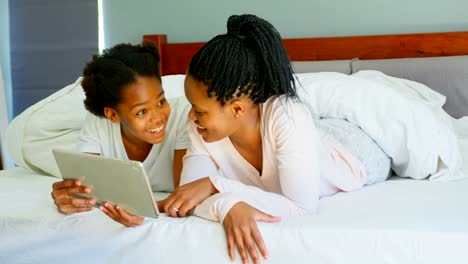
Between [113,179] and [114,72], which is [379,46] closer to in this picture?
[114,72]

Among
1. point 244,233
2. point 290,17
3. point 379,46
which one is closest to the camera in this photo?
point 244,233

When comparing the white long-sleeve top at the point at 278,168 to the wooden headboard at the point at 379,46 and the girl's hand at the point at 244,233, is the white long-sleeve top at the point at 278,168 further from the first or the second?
the wooden headboard at the point at 379,46

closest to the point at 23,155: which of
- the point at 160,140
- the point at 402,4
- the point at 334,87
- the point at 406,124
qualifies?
the point at 160,140

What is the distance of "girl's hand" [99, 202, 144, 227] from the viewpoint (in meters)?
1.15

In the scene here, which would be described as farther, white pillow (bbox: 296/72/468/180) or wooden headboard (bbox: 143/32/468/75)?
wooden headboard (bbox: 143/32/468/75)

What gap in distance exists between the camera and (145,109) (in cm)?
142

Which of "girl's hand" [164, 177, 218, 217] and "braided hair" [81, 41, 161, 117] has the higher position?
"braided hair" [81, 41, 161, 117]

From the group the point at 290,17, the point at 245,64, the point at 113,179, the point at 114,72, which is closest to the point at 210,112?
the point at 245,64

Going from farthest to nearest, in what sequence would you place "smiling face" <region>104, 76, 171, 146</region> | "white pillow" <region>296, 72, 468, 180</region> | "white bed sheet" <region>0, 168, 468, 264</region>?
"white pillow" <region>296, 72, 468, 180</region>, "smiling face" <region>104, 76, 171, 146</region>, "white bed sheet" <region>0, 168, 468, 264</region>

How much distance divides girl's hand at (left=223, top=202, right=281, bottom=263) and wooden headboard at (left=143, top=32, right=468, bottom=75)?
156 centimetres

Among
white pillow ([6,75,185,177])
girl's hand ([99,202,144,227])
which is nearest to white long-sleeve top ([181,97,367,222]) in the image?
girl's hand ([99,202,144,227])

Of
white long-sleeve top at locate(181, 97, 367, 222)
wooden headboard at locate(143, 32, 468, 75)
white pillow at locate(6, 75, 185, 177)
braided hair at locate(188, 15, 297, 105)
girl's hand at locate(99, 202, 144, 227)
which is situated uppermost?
braided hair at locate(188, 15, 297, 105)

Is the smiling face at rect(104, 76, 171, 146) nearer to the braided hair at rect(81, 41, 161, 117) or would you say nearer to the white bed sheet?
the braided hair at rect(81, 41, 161, 117)

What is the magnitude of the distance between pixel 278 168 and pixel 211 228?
0.21 metres
